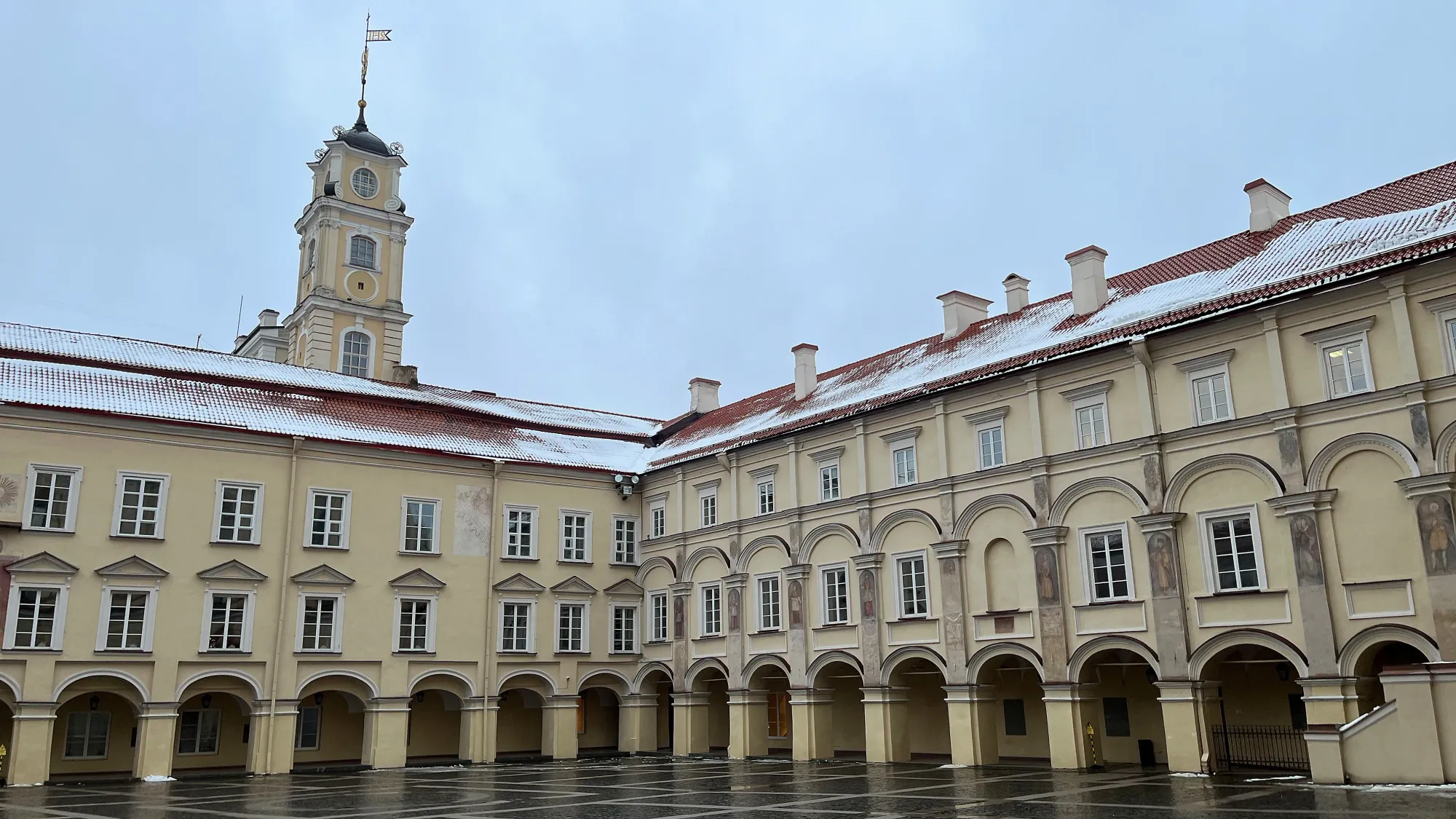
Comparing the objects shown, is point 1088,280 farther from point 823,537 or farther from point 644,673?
point 644,673

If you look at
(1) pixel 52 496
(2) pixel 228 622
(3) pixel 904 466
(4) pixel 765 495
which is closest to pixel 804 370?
(4) pixel 765 495

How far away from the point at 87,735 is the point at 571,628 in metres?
14.4

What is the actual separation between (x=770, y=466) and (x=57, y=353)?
22.0 m

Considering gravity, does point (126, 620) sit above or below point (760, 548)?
below

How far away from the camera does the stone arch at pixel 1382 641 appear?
→ 20203 mm

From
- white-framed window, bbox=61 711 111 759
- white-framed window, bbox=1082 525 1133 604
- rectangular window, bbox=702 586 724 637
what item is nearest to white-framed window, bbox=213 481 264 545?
white-framed window, bbox=61 711 111 759

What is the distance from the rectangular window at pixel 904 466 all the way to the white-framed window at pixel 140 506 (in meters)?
20.5

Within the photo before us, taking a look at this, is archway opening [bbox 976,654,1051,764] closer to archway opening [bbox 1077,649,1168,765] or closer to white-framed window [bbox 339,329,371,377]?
archway opening [bbox 1077,649,1168,765]

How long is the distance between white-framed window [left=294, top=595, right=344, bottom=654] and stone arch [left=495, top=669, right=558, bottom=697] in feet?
17.5

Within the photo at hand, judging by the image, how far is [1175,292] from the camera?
26844mm

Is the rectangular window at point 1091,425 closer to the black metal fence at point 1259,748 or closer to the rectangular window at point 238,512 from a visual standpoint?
the black metal fence at point 1259,748

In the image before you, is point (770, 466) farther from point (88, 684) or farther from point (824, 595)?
point (88, 684)

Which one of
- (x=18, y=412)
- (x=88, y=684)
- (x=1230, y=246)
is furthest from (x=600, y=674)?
(x=1230, y=246)

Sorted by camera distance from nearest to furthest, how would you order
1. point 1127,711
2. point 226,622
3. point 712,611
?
point 1127,711 → point 226,622 → point 712,611
